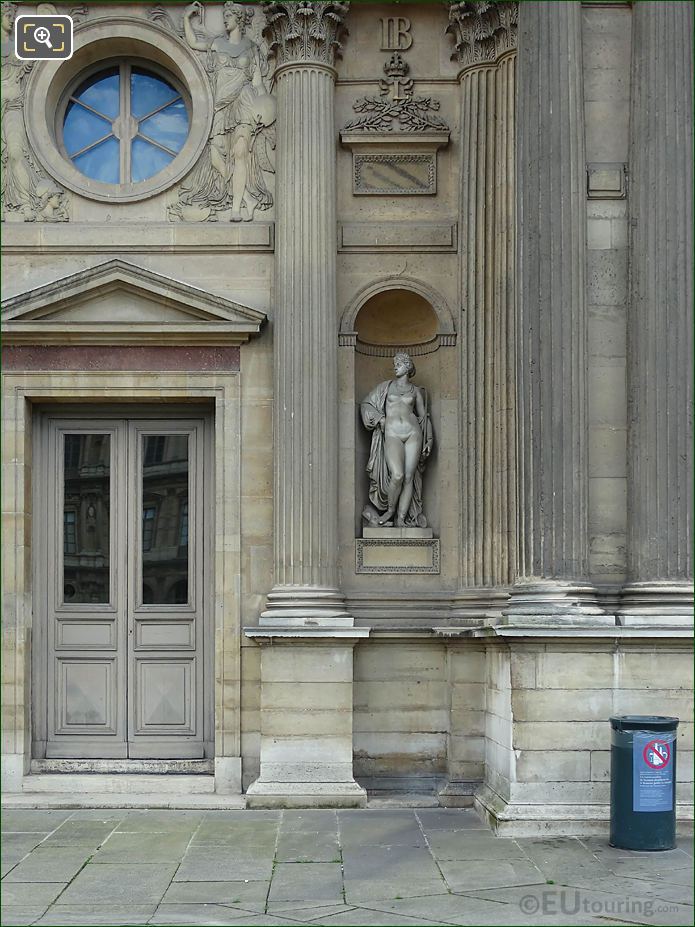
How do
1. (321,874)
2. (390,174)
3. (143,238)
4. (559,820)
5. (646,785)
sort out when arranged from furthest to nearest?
1. (390,174)
2. (143,238)
3. (559,820)
4. (646,785)
5. (321,874)

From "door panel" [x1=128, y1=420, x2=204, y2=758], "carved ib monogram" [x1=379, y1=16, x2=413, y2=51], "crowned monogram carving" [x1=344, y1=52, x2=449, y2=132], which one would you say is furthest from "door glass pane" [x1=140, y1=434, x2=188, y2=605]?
"carved ib monogram" [x1=379, y1=16, x2=413, y2=51]

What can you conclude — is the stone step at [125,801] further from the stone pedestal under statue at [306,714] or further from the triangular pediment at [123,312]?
the triangular pediment at [123,312]

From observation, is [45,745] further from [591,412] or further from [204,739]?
[591,412]

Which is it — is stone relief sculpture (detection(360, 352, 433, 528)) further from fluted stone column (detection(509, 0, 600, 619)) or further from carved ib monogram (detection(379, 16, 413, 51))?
carved ib monogram (detection(379, 16, 413, 51))

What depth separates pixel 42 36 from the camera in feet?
43.3

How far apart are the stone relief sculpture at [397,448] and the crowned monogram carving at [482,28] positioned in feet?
10.5

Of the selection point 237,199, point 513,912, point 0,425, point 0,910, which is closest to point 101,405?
point 0,425

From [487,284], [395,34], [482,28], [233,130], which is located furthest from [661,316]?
[233,130]

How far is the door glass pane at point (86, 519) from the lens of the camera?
1313 centimetres

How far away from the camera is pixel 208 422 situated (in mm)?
13250

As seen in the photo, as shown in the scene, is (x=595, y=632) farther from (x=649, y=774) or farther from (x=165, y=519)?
(x=165, y=519)

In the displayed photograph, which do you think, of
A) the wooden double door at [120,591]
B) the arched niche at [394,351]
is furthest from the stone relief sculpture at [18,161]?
the arched niche at [394,351]

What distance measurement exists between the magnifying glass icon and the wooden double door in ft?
12.8

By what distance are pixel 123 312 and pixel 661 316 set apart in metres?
5.35
